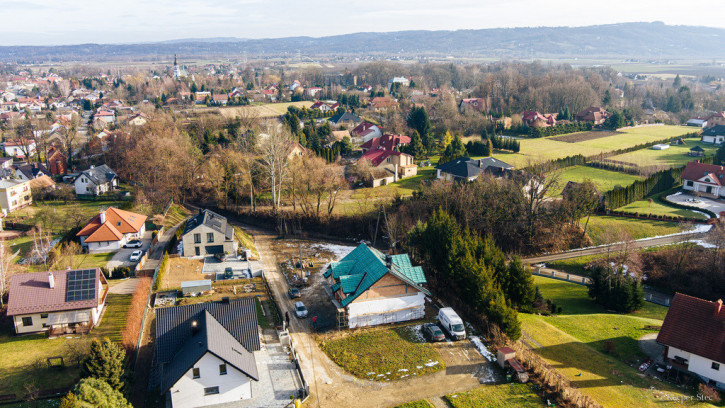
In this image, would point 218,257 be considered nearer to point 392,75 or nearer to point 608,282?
point 608,282

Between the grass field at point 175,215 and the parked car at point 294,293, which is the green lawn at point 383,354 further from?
the grass field at point 175,215

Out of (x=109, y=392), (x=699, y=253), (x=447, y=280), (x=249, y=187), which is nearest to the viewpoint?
(x=109, y=392)

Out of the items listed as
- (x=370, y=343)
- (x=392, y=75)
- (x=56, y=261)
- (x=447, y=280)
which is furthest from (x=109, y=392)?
(x=392, y=75)

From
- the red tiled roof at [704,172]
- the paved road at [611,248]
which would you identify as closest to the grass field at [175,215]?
the paved road at [611,248]

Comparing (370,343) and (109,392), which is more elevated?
(109,392)

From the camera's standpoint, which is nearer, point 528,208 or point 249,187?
point 528,208

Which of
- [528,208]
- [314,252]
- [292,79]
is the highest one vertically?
[292,79]

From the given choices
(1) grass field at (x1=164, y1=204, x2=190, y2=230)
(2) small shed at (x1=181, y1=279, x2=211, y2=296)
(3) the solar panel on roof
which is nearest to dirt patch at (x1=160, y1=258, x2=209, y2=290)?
(2) small shed at (x1=181, y1=279, x2=211, y2=296)
